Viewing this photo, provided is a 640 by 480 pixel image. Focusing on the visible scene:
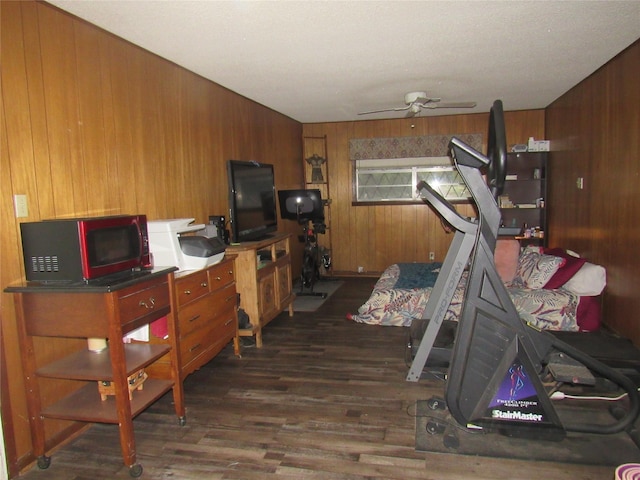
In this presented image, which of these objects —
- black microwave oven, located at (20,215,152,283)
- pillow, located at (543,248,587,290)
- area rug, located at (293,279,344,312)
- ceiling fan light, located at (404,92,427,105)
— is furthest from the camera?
area rug, located at (293,279,344,312)

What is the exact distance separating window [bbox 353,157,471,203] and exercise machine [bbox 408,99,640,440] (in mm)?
4351

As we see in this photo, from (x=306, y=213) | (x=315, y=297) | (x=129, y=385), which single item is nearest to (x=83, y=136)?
(x=129, y=385)

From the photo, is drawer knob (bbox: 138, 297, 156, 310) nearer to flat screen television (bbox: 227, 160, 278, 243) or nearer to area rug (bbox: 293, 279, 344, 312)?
flat screen television (bbox: 227, 160, 278, 243)

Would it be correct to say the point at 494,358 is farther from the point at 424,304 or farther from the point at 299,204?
the point at 299,204

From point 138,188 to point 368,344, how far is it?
225 centimetres

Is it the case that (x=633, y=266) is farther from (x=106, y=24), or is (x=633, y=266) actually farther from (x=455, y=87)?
(x=106, y=24)

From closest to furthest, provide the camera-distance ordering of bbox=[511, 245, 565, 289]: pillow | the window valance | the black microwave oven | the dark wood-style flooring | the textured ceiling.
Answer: the black microwave oven < the dark wood-style flooring < the textured ceiling < bbox=[511, 245, 565, 289]: pillow < the window valance

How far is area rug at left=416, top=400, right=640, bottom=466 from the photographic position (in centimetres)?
218

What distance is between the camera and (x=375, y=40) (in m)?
3.13

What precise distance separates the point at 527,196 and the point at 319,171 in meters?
3.04

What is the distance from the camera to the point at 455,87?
466 centimetres

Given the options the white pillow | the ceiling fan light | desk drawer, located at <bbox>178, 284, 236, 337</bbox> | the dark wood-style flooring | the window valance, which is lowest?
the dark wood-style flooring

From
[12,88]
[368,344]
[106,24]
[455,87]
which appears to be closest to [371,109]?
[455,87]

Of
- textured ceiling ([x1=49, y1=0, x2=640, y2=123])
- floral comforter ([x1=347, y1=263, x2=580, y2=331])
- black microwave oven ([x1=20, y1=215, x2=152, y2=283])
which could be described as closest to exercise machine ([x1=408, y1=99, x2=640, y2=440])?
textured ceiling ([x1=49, y1=0, x2=640, y2=123])
